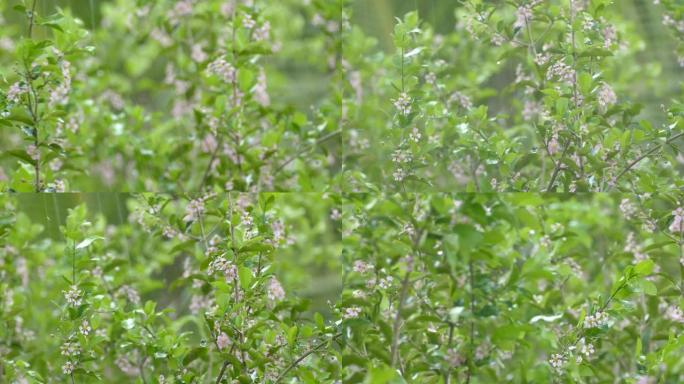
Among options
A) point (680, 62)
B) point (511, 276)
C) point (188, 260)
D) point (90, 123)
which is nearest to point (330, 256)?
point (188, 260)

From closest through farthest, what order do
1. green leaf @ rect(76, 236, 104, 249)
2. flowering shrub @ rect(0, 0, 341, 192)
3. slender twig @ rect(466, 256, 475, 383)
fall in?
slender twig @ rect(466, 256, 475, 383) → green leaf @ rect(76, 236, 104, 249) → flowering shrub @ rect(0, 0, 341, 192)

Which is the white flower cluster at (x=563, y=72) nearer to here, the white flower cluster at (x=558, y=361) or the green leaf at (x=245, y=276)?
the white flower cluster at (x=558, y=361)

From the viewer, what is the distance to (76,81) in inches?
74.0

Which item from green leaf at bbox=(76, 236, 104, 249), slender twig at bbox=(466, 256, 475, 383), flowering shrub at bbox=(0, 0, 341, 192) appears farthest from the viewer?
flowering shrub at bbox=(0, 0, 341, 192)

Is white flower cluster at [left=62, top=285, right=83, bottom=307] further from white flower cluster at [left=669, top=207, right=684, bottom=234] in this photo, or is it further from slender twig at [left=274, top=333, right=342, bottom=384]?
white flower cluster at [left=669, top=207, right=684, bottom=234]

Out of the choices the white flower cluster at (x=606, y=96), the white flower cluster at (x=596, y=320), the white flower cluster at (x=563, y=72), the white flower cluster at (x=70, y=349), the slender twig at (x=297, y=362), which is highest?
the white flower cluster at (x=563, y=72)

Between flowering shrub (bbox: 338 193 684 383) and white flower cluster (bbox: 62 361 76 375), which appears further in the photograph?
white flower cluster (bbox: 62 361 76 375)

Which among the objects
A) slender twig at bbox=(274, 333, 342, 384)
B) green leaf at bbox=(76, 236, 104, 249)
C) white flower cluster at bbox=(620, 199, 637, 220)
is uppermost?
green leaf at bbox=(76, 236, 104, 249)

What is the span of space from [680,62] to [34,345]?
1.58 m

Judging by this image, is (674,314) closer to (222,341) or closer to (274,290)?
(274,290)

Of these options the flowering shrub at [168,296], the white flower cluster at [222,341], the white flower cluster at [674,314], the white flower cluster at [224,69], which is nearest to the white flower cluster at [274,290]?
the flowering shrub at [168,296]

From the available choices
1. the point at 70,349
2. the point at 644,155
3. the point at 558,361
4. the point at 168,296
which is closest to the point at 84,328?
the point at 70,349

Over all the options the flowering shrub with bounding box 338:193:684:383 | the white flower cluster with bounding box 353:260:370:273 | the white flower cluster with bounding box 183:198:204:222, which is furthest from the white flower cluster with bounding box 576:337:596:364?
the white flower cluster with bounding box 183:198:204:222

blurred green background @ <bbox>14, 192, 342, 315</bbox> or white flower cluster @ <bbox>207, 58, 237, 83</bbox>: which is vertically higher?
white flower cluster @ <bbox>207, 58, 237, 83</bbox>
